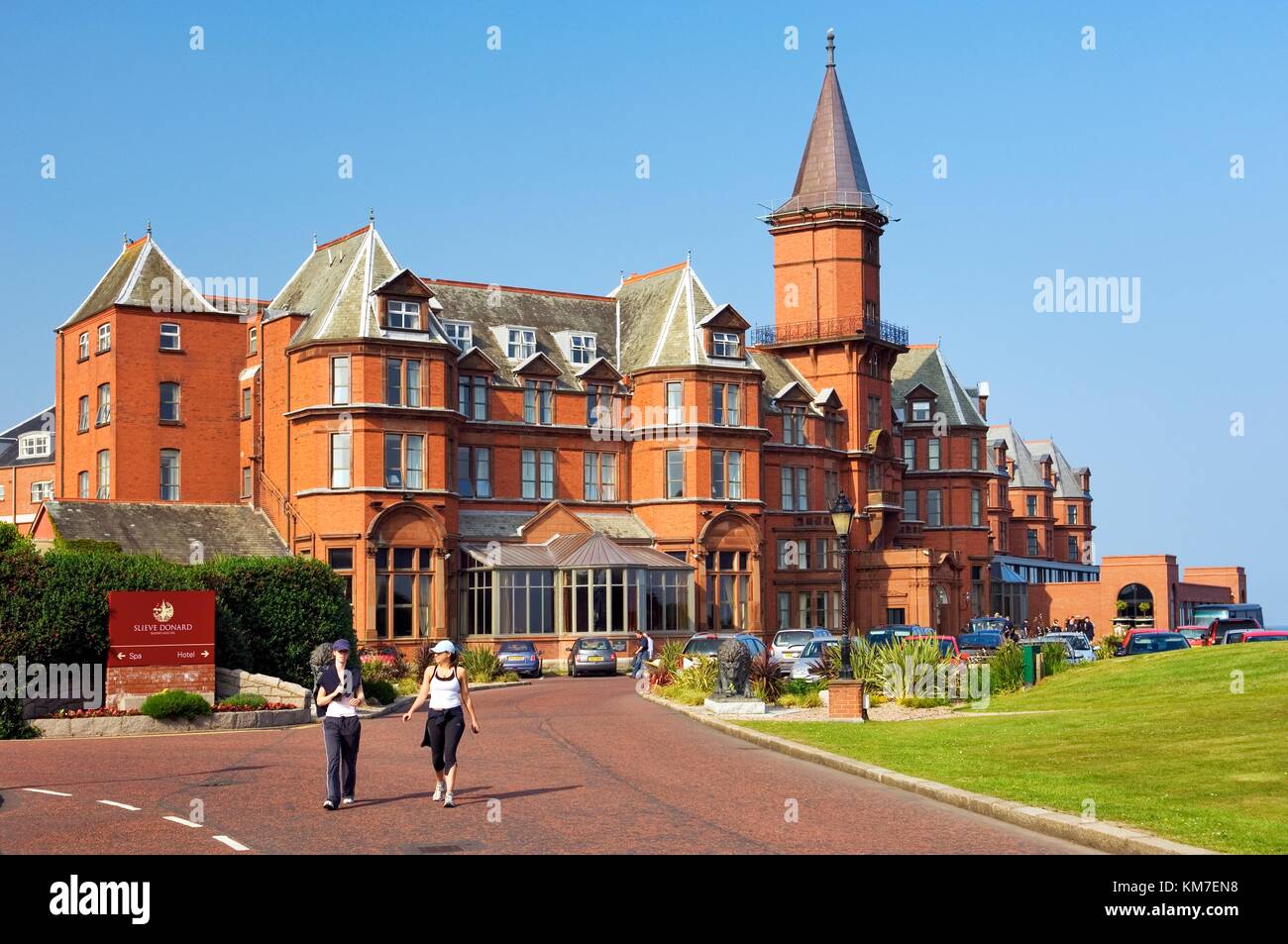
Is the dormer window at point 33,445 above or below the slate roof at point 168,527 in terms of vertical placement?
above

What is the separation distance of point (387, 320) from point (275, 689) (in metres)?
28.8

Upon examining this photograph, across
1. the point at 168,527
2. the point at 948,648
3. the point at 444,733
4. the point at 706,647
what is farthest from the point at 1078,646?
the point at 444,733

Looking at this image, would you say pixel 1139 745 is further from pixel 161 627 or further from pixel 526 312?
pixel 526 312

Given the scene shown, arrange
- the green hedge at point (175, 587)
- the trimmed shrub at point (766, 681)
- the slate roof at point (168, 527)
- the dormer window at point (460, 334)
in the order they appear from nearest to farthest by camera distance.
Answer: the green hedge at point (175, 587) → the trimmed shrub at point (766, 681) → the slate roof at point (168, 527) → the dormer window at point (460, 334)

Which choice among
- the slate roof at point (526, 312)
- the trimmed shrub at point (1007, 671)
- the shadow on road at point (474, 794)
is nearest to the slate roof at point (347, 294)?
the slate roof at point (526, 312)

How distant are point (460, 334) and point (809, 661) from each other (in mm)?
30662

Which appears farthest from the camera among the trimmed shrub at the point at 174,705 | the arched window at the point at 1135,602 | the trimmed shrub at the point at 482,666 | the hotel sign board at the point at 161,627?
the arched window at the point at 1135,602

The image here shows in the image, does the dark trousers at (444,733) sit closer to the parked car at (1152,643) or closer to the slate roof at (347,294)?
the parked car at (1152,643)

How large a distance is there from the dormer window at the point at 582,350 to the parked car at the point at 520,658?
1832 cm

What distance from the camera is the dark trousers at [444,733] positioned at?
1775 cm

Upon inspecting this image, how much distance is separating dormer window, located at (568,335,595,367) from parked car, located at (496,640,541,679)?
721 inches

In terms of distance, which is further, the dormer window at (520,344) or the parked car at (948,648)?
the dormer window at (520,344)

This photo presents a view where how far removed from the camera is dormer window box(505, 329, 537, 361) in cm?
6862

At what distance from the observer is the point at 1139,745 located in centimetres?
2106
